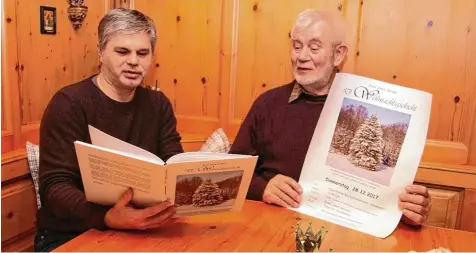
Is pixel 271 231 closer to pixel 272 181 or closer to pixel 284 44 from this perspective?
pixel 272 181

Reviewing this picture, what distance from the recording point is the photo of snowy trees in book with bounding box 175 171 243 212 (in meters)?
1.10

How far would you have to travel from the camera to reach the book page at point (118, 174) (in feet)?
3.43

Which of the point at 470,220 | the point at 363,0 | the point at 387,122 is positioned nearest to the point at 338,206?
the point at 387,122

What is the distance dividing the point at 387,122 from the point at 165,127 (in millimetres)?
815

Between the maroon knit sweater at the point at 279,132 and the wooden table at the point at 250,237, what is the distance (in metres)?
0.36

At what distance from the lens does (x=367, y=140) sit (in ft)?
4.17

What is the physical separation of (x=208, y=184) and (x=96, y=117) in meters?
0.56

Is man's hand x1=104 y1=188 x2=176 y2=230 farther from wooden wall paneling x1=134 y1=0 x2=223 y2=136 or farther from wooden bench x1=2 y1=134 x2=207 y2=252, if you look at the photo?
wooden wall paneling x1=134 y1=0 x2=223 y2=136

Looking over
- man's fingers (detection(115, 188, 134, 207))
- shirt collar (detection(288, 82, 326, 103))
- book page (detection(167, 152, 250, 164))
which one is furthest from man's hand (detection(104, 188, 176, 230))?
shirt collar (detection(288, 82, 326, 103))

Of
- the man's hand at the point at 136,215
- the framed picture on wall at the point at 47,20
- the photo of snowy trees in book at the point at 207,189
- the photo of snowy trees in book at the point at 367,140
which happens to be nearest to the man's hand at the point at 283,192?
the photo of snowy trees in book at the point at 367,140

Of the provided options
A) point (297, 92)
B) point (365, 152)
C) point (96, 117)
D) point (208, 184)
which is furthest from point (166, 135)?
point (365, 152)

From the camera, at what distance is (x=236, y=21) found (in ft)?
7.63

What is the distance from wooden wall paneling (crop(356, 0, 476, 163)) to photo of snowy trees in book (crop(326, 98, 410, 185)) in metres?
0.92

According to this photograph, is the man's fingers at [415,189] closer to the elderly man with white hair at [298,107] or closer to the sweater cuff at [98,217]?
the elderly man with white hair at [298,107]
